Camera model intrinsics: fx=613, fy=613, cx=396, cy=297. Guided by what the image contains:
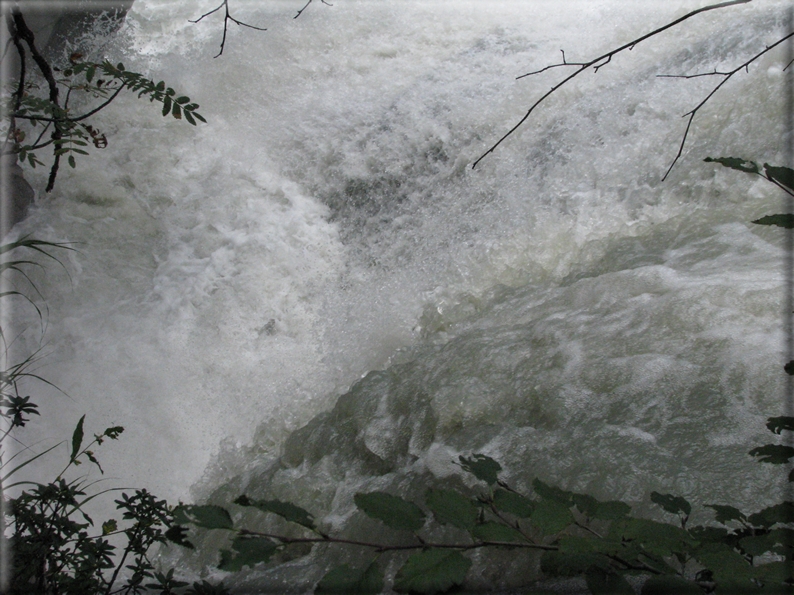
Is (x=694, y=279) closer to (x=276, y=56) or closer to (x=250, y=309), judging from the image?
(x=250, y=309)

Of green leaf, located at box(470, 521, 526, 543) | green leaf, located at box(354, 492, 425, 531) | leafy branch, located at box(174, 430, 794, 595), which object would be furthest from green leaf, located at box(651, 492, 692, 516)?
green leaf, located at box(354, 492, 425, 531)

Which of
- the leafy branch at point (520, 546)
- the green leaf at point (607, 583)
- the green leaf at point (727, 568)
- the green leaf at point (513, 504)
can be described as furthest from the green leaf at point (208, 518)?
the green leaf at point (727, 568)

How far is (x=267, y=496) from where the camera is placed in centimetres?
210

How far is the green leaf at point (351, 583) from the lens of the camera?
2.59ft

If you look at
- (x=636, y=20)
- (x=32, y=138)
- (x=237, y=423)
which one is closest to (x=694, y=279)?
(x=237, y=423)

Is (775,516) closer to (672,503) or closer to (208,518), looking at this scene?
(672,503)

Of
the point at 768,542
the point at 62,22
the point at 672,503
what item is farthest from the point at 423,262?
the point at 62,22

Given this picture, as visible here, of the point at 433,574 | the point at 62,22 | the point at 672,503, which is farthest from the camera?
the point at 62,22

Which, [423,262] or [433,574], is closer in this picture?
[433,574]

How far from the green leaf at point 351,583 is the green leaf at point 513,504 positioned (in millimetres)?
207

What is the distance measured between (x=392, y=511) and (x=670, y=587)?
385 mm

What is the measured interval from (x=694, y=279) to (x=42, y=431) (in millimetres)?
2738

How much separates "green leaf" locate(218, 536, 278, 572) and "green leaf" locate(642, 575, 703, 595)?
515mm

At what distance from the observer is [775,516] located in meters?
0.99
